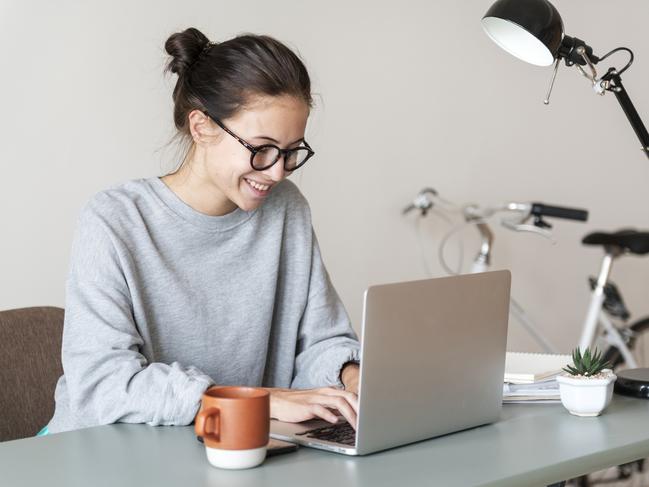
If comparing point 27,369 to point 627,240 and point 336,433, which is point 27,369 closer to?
point 336,433

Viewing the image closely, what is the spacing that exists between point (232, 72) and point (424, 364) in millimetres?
692

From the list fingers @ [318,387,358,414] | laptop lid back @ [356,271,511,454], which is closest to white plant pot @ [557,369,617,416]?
laptop lid back @ [356,271,511,454]

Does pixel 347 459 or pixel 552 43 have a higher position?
pixel 552 43

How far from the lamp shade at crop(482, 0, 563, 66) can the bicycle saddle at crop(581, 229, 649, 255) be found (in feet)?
5.88

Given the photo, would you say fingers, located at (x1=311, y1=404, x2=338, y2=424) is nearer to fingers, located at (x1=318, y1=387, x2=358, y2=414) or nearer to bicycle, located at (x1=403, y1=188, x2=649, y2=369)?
fingers, located at (x1=318, y1=387, x2=358, y2=414)

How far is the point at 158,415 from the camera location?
1.34m

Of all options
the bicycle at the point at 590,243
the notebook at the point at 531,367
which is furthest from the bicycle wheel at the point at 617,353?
the notebook at the point at 531,367

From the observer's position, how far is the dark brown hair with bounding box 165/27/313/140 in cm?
164

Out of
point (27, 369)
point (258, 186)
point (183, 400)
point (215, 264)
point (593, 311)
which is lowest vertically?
point (593, 311)

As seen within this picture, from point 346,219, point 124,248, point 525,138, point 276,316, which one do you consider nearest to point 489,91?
point 525,138

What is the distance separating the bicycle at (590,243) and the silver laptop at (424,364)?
1803mm

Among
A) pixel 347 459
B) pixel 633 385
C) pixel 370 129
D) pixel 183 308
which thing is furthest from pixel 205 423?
pixel 370 129

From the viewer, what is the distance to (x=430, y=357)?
4.17 feet

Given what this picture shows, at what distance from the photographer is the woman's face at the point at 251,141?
1.62m
